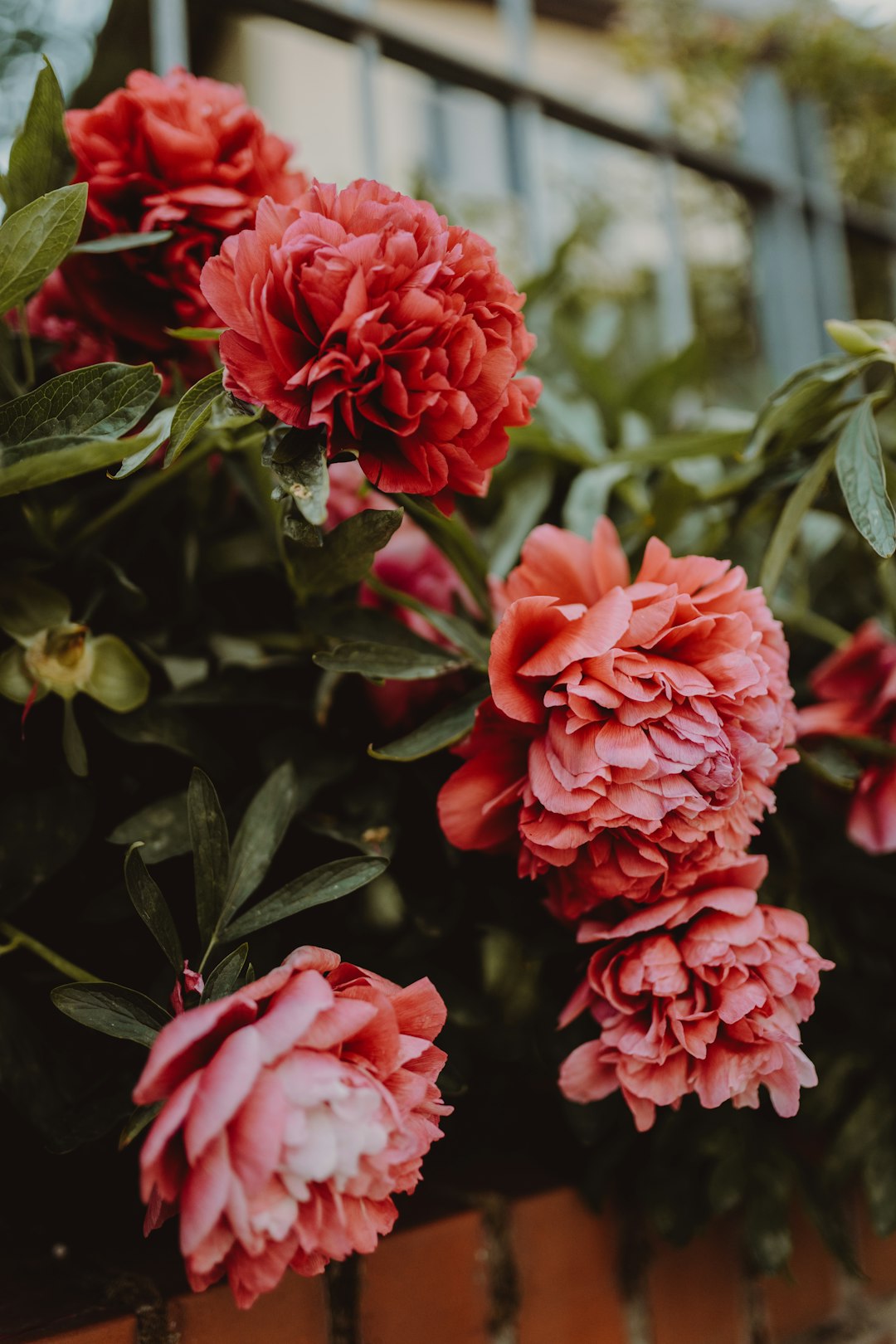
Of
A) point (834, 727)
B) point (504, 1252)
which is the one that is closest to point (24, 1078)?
point (504, 1252)

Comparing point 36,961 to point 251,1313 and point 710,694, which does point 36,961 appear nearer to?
point 251,1313

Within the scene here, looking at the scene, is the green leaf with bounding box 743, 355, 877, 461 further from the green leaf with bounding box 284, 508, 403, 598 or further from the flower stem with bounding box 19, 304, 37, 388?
the flower stem with bounding box 19, 304, 37, 388

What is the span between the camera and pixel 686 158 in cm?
94

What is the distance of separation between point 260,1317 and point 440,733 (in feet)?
0.77

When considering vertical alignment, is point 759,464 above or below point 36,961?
above

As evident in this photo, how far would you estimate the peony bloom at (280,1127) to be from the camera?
10.2 inches

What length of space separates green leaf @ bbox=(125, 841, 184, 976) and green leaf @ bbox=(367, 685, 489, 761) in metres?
0.09

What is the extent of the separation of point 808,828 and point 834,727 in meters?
0.09

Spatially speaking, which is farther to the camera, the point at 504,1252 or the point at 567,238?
the point at 567,238

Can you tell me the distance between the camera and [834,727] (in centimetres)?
48

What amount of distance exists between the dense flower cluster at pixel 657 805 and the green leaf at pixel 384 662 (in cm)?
4

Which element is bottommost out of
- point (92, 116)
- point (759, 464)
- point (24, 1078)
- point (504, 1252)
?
point (504, 1252)

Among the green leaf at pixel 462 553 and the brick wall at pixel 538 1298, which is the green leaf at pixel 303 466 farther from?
the brick wall at pixel 538 1298

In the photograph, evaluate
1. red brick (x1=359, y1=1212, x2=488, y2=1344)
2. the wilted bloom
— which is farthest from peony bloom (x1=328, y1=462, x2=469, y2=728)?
red brick (x1=359, y1=1212, x2=488, y2=1344)
